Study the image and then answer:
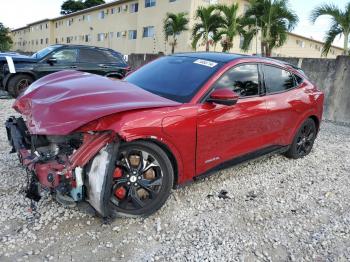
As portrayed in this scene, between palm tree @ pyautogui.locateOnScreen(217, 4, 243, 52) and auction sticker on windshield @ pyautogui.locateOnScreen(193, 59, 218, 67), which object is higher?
palm tree @ pyautogui.locateOnScreen(217, 4, 243, 52)

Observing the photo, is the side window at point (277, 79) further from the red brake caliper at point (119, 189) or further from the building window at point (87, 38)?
the building window at point (87, 38)

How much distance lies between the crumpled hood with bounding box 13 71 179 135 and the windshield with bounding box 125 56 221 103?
254 mm

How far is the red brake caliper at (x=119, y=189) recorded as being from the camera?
301 cm

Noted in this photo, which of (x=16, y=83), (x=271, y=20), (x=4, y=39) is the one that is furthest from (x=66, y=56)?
(x=4, y=39)

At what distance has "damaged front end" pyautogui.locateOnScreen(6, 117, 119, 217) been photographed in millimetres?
2787

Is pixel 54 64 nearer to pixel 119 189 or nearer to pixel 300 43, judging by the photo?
pixel 119 189

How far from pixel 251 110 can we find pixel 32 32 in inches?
2278

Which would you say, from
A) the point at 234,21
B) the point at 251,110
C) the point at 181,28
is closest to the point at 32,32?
the point at 181,28

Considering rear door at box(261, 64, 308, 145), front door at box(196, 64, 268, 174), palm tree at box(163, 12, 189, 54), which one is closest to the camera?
front door at box(196, 64, 268, 174)

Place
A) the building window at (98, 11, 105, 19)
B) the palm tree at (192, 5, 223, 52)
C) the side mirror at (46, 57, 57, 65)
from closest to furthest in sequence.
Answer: the side mirror at (46, 57, 57, 65)
the palm tree at (192, 5, 223, 52)
the building window at (98, 11, 105, 19)

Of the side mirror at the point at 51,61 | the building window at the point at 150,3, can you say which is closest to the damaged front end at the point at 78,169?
the side mirror at the point at 51,61

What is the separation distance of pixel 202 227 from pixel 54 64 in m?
7.84

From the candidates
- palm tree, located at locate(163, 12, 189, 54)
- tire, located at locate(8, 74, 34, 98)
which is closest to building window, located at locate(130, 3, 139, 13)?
palm tree, located at locate(163, 12, 189, 54)

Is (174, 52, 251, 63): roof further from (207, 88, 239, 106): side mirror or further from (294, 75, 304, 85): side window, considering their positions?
(294, 75, 304, 85): side window
